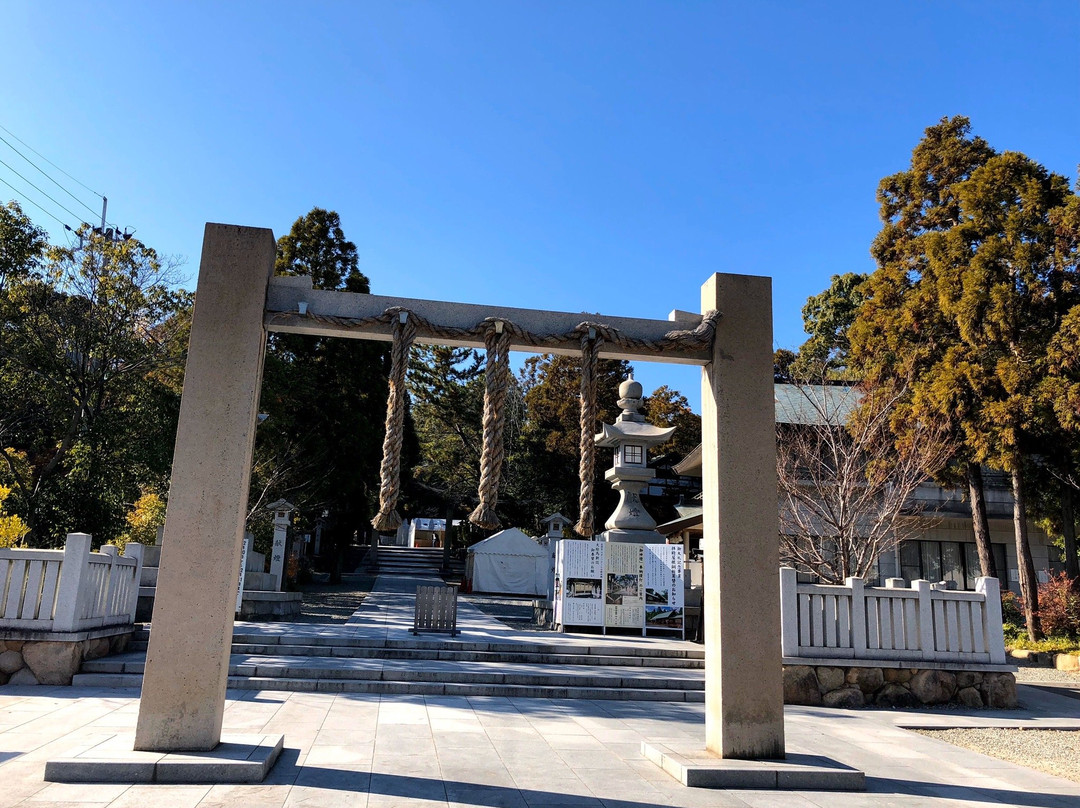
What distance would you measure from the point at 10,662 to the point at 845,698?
9.53 metres

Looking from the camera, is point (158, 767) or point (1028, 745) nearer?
point (158, 767)

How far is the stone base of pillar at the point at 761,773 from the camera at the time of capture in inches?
181

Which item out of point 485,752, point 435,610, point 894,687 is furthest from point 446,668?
point 894,687

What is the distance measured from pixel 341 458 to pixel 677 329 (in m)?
20.1

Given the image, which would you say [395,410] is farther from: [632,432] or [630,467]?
[630,467]

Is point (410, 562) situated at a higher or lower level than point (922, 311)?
lower

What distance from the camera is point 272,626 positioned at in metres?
11.8

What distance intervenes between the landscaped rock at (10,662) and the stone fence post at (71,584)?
1.55ft

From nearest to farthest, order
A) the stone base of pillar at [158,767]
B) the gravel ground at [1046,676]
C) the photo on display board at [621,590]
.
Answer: the stone base of pillar at [158,767]
the gravel ground at [1046,676]
the photo on display board at [621,590]

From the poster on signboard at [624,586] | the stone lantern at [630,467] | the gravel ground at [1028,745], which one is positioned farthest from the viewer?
the stone lantern at [630,467]

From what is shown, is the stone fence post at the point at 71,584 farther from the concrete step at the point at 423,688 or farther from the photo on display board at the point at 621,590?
the photo on display board at the point at 621,590

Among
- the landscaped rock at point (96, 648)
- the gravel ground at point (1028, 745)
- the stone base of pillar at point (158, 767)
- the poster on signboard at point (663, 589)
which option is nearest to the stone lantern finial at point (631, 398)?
the poster on signboard at point (663, 589)

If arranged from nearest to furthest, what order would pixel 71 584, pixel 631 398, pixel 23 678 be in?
pixel 23 678 < pixel 71 584 < pixel 631 398

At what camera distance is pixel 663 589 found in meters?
13.0
